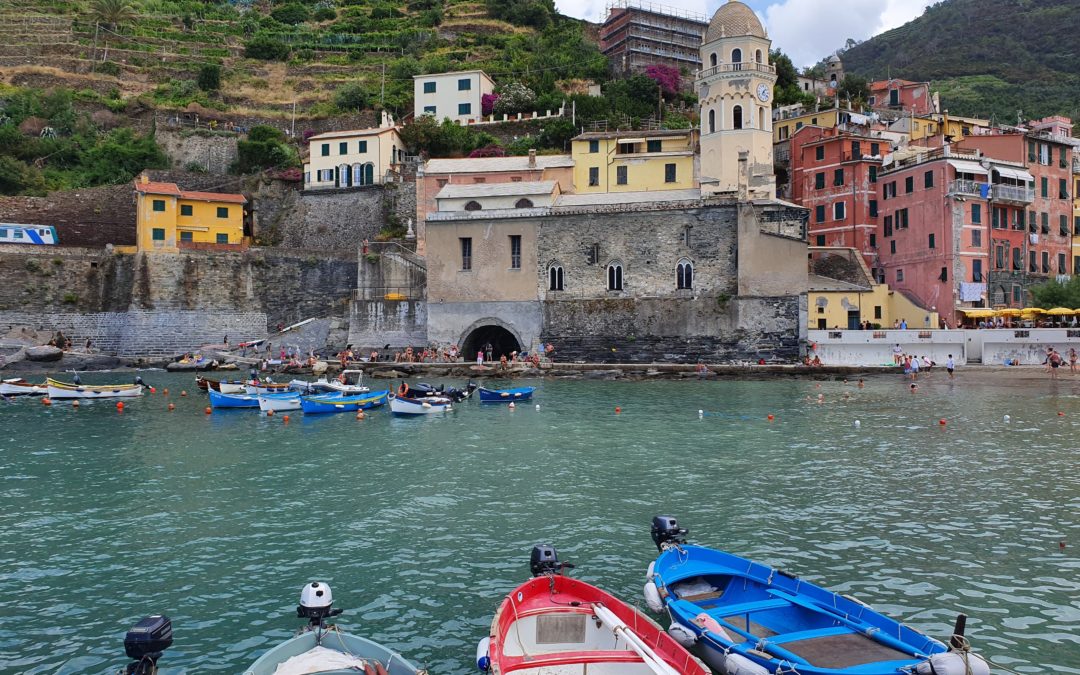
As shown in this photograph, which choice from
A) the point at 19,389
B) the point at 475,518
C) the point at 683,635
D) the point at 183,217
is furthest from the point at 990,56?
the point at 683,635

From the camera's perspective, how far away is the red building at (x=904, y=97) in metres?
63.3

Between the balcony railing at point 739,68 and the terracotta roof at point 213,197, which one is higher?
the balcony railing at point 739,68

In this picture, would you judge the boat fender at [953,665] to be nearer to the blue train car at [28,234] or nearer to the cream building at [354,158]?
the cream building at [354,158]

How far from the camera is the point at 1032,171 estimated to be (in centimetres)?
4309

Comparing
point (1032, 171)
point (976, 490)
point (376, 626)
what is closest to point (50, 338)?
point (376, 626)

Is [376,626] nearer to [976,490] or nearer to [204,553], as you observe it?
[204,553]

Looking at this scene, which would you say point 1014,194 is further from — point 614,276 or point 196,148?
point 196,148

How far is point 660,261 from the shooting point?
40.3 meters

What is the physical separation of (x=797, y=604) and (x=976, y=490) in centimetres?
846

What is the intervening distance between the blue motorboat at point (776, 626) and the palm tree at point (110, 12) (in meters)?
79.6

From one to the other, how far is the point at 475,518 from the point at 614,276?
28.9 metres

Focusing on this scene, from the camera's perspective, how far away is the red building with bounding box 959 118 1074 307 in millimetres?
40969

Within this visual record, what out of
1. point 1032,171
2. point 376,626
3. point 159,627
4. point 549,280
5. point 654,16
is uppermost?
point 654,16

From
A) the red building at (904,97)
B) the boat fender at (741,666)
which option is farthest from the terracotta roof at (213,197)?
the red building at (904,97)
